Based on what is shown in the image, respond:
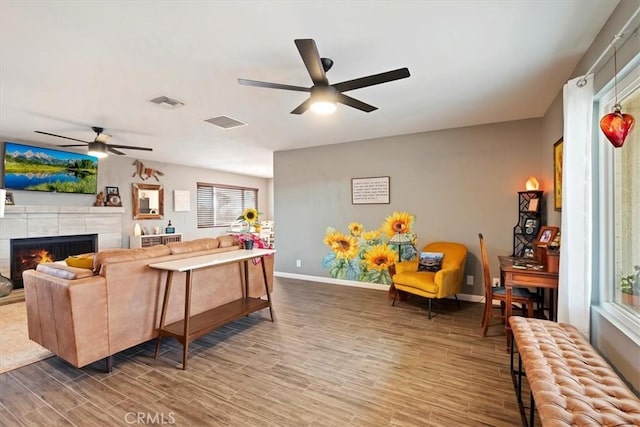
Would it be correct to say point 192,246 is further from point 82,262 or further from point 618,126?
point 618,126

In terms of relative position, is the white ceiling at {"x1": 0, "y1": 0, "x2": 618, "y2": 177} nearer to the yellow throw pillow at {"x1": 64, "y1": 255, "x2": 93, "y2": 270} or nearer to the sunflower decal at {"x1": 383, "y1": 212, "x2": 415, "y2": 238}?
the sunflower decal at {"x1": 383, "y1": 212, "x2": 415, "y2": 238}

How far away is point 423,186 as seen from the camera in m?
4.61

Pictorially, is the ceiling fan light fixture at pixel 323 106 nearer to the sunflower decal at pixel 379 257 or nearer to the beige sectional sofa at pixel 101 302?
the beige sectional sofa at pixel 101 302

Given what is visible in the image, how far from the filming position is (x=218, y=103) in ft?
10.9

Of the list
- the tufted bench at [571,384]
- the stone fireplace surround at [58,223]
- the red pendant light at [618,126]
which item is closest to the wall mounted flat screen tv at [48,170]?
the stone fireplace surround at [58,223]

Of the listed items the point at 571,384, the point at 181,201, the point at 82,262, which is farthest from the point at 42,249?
the point at 571,384

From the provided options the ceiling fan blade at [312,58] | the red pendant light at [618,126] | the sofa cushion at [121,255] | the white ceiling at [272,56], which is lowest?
the sofa cushion at [121,255]

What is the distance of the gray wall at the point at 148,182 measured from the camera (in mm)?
5314

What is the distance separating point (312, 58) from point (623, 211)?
226 cm

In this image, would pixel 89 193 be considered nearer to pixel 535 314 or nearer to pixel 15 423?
pixel 15 423

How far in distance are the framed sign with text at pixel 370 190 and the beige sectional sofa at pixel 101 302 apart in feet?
9.59

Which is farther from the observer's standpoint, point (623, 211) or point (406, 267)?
point (406, 267)

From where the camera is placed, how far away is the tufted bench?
47.2 inches

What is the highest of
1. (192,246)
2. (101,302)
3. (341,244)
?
(192,246)
